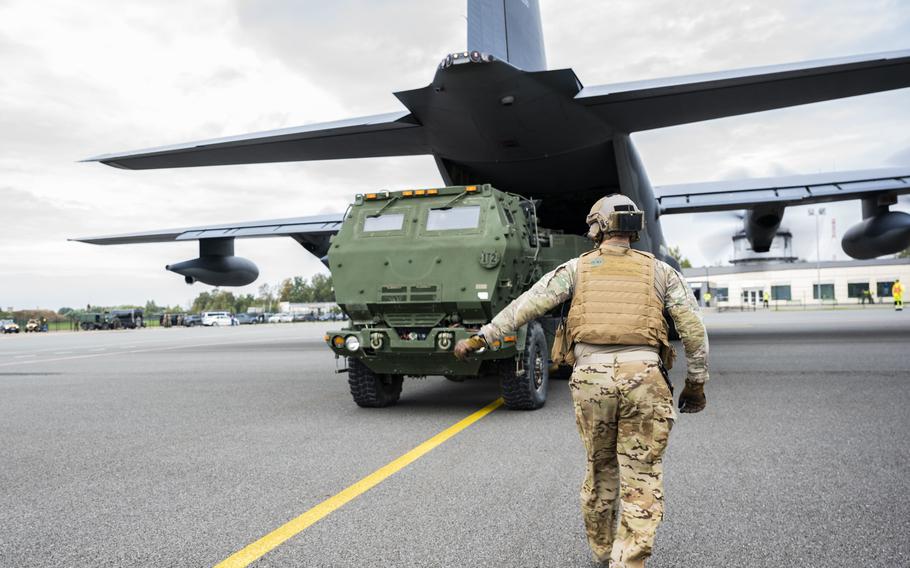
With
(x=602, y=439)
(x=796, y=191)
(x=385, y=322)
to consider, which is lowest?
(x=602, y=439)

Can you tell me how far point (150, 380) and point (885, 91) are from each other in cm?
1207

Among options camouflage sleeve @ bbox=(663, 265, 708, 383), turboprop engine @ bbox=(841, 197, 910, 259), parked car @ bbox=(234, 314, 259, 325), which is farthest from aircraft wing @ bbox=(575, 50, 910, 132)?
parked car @ bbox=(234, 314, 259, 325)

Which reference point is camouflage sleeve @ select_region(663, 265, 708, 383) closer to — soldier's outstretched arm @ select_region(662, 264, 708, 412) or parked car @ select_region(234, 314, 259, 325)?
soldier's outstretched arm @ select_region(662, 264, 708, 412)

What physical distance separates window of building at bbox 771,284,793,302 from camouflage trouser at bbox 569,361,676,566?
6457cm

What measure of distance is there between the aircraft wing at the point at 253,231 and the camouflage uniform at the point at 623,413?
15.6 m

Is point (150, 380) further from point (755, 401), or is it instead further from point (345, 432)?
point (755, 401)

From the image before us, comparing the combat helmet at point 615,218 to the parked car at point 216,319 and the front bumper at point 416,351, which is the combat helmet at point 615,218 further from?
the parked car at point 216,319

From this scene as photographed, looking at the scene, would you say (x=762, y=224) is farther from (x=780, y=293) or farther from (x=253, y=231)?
(x=780, y=293)

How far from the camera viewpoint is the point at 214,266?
793 inches

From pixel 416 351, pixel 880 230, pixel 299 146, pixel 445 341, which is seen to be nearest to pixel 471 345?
pixel 445 341

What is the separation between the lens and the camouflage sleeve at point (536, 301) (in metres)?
3.30

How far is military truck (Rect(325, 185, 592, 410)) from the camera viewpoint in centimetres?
736

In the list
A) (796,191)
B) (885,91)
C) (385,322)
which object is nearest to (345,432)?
(385,322)

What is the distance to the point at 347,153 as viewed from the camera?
12.6 metres
